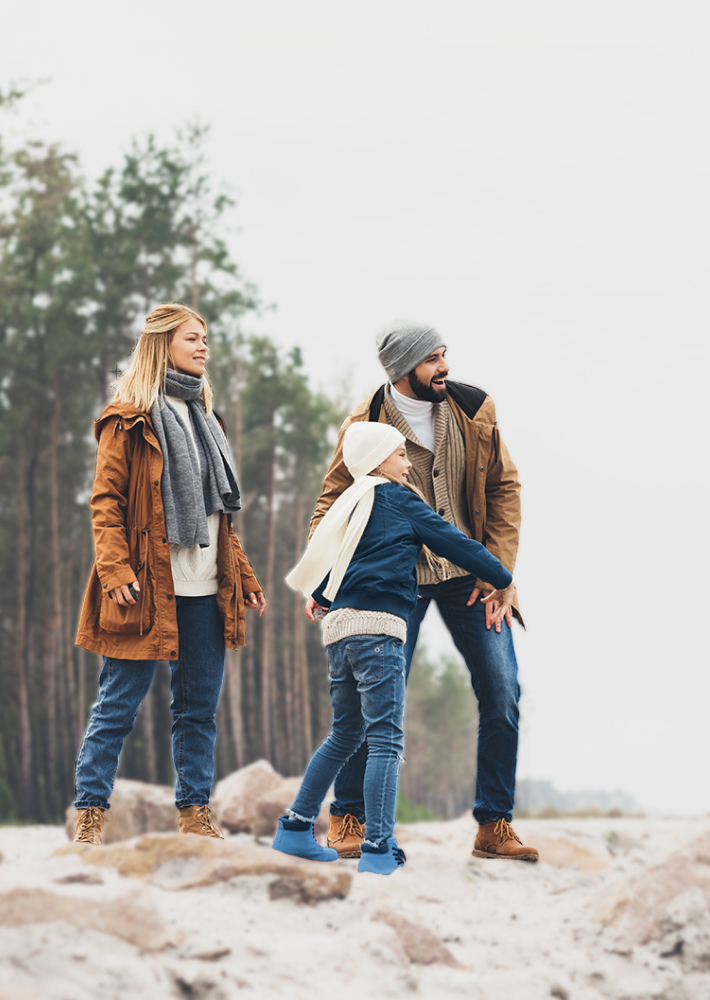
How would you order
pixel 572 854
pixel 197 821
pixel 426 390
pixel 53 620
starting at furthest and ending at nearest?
1. pixel 53 620
2. pixel 572 854
3. pixel 426 390
4. pixel 197 821

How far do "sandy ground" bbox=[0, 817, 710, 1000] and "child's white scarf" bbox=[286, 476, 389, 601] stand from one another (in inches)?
52.7

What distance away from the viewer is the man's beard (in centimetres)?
440

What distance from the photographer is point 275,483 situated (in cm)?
2847

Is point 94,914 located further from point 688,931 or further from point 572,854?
point 572,854

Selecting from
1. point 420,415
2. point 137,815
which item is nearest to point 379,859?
point 420,415

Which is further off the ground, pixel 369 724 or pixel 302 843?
pixel 369 724

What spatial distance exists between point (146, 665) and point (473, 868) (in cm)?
709

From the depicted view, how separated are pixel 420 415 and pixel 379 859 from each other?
6.29 feet

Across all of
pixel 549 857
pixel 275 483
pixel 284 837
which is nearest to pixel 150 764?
pixel 275 483

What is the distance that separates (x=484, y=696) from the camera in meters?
4.32

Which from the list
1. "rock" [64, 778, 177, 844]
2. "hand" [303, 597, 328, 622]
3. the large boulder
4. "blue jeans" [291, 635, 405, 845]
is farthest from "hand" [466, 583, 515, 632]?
"rock" [64, 778, 177, 844]

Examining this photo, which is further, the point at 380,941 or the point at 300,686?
the point at 300,686

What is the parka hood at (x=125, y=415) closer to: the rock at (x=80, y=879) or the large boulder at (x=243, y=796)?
the rock at (x=80, y=879)

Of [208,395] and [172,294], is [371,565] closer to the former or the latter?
[208,395]
